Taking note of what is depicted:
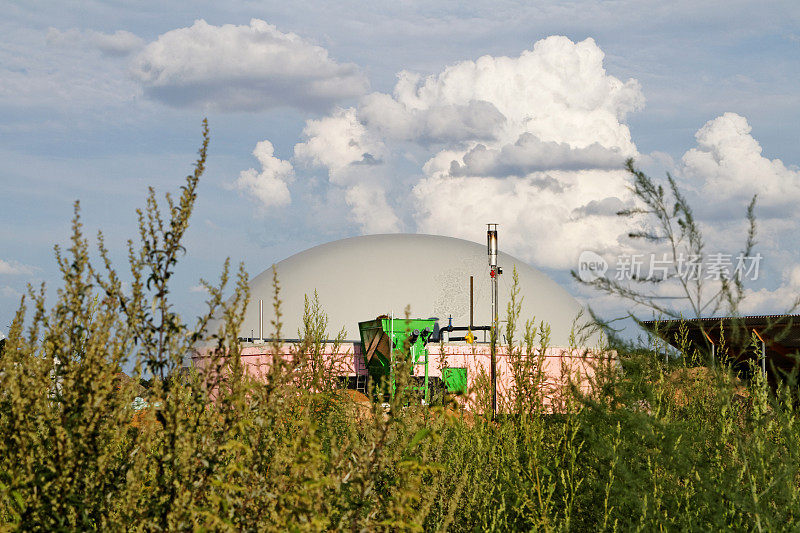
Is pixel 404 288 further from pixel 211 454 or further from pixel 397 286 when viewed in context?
pixel 211 454

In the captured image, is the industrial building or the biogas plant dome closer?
the industrial building

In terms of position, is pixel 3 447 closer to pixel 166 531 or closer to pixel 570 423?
pixel 166 531

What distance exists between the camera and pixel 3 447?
435 cm

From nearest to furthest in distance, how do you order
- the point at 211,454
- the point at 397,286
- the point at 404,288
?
1. the point at 211,454
2. the point at 404,288
3. the point at 397,286

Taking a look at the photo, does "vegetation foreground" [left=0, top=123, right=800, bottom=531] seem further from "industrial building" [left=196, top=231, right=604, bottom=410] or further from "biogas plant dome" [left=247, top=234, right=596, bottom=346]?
"biogas plant dome" [left=247, top=234, right=596, bottom=346]

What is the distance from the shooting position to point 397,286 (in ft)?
112

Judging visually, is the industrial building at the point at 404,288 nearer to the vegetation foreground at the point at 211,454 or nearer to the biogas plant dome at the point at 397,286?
the biogas plant dome at the point at 397,286

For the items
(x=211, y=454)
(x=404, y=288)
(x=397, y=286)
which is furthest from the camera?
(x=397, y=286)

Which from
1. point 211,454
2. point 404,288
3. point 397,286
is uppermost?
point 397,286

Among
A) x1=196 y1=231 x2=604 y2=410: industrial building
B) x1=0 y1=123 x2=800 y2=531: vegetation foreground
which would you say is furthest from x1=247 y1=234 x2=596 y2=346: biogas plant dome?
x1=0 y1=123 x2=800 y2=531: vegetation foreground

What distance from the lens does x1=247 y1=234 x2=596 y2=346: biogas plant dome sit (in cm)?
3247

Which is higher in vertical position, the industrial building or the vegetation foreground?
the industrial building

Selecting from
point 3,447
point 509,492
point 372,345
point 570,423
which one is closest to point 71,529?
point 3,447

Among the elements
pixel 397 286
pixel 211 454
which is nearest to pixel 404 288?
pixel 397 286
